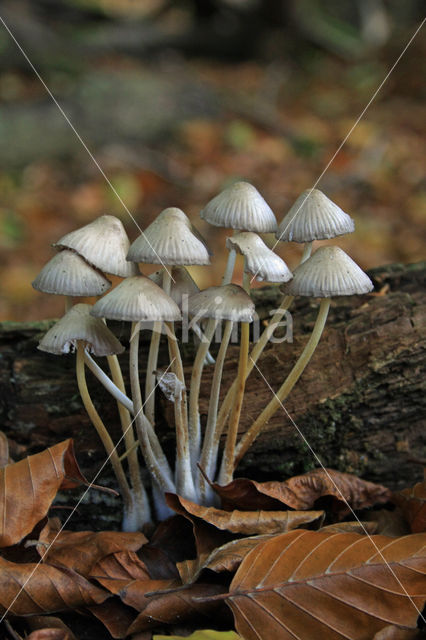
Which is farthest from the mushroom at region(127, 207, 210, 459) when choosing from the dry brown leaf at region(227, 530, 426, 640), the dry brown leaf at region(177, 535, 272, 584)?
the dry brown leaf at region(227, 530, 426, 640)

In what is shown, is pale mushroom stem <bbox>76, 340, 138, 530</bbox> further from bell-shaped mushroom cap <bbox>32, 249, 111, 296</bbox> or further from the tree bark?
bell-shaped mushroom cap <bbox>32, 249, 111, 296</bbox>

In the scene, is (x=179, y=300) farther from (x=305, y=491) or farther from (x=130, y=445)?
(x=305, y=491)

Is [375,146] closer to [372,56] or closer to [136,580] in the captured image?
[372,56]

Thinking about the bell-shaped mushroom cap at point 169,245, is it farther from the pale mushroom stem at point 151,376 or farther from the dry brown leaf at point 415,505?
the dry brown leaf at point 415,505

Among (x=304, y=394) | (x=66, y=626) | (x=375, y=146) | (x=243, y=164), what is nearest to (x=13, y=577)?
(x=66, y=626)

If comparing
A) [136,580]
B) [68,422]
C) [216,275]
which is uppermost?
[216,275]
